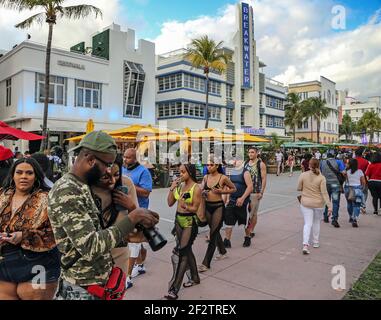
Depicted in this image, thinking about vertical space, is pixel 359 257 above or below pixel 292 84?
below

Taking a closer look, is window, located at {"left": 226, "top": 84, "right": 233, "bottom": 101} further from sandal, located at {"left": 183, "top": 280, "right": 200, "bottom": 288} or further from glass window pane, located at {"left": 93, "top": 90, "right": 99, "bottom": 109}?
sandal, located at {"left": 183, "top": 280, "right": 200, "bottom": 288}

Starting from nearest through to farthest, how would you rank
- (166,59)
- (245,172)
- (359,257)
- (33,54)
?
(359,257), (245,172), (33,54), (166,59)

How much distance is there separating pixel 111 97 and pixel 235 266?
22068 mm

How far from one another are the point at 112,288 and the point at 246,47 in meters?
40.2

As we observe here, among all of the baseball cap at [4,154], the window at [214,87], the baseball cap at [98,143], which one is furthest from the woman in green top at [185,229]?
the window at [214,87]

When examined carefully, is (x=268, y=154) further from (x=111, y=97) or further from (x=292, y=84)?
(x=292, y=84)

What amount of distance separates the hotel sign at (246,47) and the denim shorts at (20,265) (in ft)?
127

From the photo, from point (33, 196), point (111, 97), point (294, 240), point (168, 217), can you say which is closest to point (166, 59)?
point (111, 97)

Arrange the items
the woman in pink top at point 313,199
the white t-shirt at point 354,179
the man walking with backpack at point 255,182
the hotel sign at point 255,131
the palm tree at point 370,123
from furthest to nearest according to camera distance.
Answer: the palm tree at point 370,123 < the hotel sign at point 255,131 < the white t-shirt at point 354,179 < the man walking with backpack at point 255,182 < the woman in pink top at point 313,199

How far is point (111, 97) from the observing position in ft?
81.4

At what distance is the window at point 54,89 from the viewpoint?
69.5ft

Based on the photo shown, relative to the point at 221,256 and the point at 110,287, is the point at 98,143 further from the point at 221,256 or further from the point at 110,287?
the point at 221,256

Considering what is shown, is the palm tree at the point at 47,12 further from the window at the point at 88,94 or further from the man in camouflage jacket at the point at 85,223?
the man in camouflage jacket at the point at 85,223

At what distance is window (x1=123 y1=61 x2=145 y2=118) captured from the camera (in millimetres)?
25719
